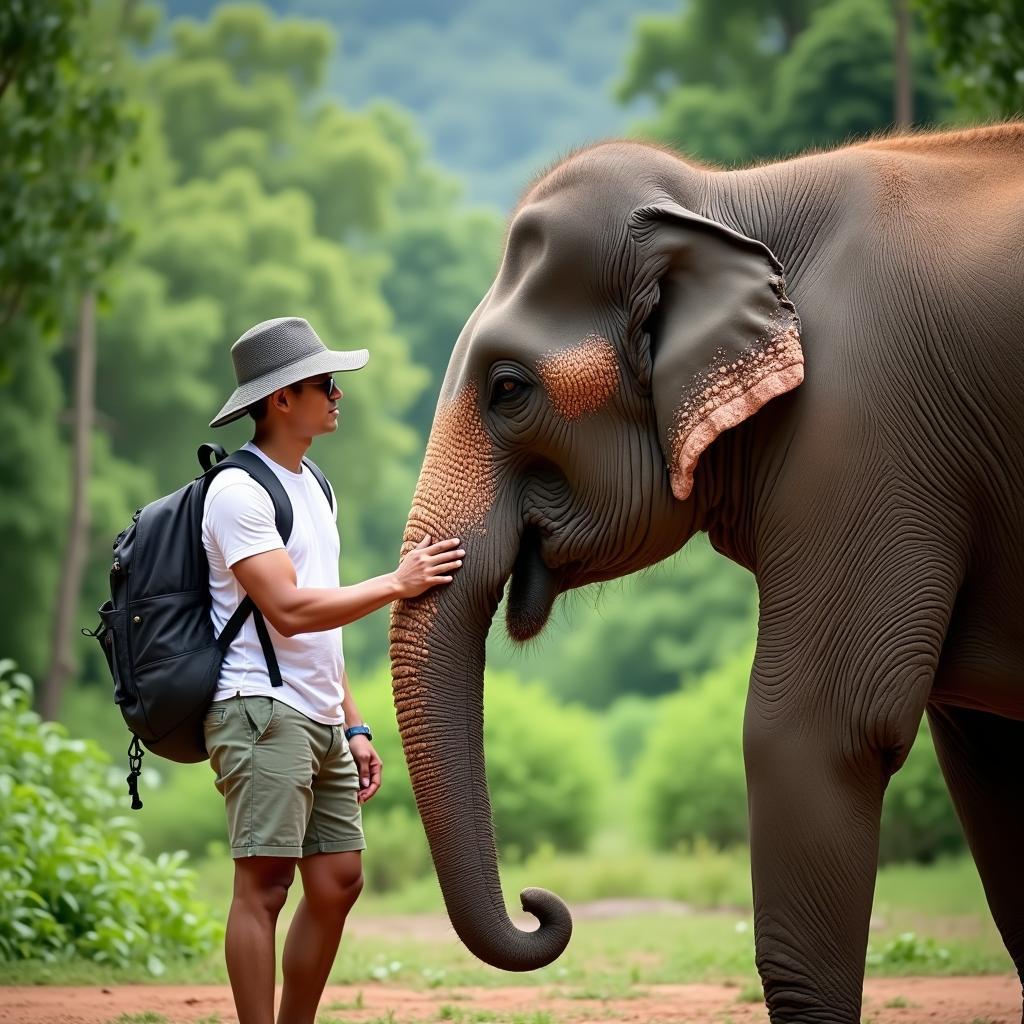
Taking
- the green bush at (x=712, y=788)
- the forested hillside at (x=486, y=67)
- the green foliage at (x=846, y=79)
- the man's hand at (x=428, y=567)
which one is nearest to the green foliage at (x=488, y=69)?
the forested hillside at (x=486, y=67)

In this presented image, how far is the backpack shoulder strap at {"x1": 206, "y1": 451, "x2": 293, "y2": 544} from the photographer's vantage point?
12.5ft

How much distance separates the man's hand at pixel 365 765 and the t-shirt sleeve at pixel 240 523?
696 mm

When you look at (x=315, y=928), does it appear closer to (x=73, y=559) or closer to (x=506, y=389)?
(x=506, y=389)

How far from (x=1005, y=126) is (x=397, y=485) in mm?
24832

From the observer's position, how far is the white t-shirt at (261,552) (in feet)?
12.2

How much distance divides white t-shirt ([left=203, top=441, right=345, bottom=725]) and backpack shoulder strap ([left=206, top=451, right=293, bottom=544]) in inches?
0.8

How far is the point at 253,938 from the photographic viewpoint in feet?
12.2

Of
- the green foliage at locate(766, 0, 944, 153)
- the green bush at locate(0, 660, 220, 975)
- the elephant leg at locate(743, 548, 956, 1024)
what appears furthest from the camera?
the green foliage at locate(766, 0, 944, 153)

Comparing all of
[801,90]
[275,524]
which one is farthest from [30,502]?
[275,524]

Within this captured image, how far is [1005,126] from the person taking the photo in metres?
4.00

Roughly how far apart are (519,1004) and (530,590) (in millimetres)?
2461

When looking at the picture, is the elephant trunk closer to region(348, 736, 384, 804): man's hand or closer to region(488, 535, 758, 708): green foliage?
region(348, 736, 384, 804): man's hand

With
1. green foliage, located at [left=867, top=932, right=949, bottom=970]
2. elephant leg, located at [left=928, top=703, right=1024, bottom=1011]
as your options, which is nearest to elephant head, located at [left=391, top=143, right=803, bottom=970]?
elephant leg, located at [left=928, top=703, right=1024, bottom=1011]

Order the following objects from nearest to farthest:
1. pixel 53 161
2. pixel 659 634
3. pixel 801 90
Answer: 1. pixel 53 161
2. pixel 801 90
3. pixel 659 634
